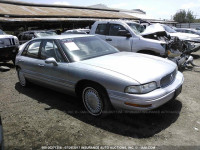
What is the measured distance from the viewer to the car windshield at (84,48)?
3935mm

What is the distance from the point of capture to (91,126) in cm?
339

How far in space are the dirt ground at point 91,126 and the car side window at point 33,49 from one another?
111cm

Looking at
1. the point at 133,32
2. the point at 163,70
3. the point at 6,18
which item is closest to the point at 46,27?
the point at 6,18

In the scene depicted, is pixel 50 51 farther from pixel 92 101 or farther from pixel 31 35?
pixel 31 35

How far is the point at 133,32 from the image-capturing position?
7109mm

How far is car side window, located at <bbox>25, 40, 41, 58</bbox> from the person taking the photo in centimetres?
467

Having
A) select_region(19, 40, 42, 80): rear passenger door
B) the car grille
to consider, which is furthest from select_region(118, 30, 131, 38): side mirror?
the car grille

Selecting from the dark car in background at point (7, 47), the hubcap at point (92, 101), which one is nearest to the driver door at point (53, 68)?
the hubcap at point (92, 101)

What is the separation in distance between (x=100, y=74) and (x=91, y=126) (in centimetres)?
95

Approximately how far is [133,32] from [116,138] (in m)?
4.95

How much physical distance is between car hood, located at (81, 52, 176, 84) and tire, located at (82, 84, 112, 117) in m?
0.43

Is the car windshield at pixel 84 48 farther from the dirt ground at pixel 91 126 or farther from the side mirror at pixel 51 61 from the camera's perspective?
the dirt ground at pixel 91 126

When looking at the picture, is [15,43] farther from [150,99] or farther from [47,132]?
[150,99]

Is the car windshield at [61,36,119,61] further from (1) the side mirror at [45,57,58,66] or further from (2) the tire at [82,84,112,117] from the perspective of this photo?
(2) the tire at [82,84,112,117]
